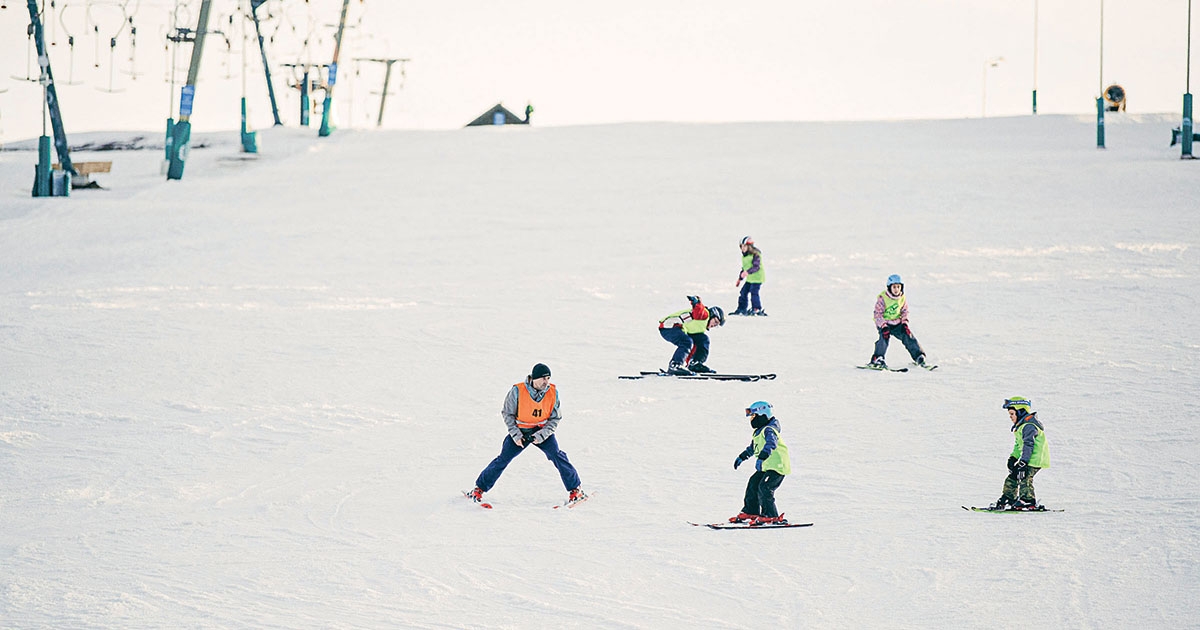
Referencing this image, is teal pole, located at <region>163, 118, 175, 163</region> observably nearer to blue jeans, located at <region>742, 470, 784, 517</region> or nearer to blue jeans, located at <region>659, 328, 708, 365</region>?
blue jeans, located at <region>659, 328, 708, 365</region>

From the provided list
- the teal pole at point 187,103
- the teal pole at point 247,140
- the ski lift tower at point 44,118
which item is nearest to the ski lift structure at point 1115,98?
the teal pole at point 247,140

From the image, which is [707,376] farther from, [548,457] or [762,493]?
[762,493]

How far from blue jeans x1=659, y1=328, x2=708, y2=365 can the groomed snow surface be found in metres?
0.46

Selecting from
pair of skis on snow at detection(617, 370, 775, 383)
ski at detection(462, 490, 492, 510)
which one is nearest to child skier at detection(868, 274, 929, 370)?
pair of skis on snow at detection(617, 370, 775, 383)

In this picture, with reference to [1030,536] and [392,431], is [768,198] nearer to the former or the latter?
[392,431]

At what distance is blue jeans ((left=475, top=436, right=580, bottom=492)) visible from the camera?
9.84 m

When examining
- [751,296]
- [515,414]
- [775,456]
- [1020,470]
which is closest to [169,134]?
[751,296]

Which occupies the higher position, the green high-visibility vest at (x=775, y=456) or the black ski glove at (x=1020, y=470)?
the green high-visibility vest at (x=775, y=456)

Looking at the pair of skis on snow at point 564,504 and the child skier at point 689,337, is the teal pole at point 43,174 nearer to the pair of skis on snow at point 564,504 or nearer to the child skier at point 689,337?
the child skier at point 689,337

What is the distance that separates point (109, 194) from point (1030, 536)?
26.7 meters

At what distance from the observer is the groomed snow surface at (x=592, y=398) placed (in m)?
7.92

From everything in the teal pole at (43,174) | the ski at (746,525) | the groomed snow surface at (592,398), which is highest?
the teal pole at (43,174)

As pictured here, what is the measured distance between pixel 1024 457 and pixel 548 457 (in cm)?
350

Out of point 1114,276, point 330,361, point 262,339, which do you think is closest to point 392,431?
point 330,361
